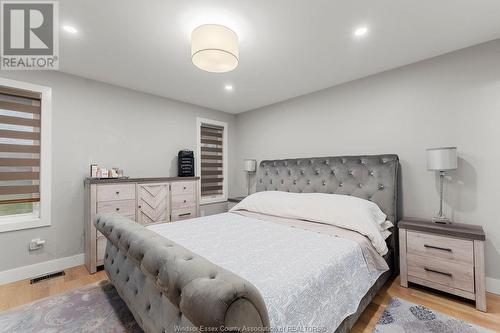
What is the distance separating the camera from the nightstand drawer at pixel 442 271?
187 centimetres

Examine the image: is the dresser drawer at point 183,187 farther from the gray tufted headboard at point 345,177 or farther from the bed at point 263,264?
the gray tufted headboard at point 345,177

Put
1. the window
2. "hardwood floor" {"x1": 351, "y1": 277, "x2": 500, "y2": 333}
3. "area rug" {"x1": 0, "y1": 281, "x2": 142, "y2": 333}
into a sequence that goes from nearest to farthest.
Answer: "area rug" {"x1": 0, "y1": 281, "x2": 142, "y2": 333} < "hardwood floor" {"x1": 351, "y1": 277, "x2": 500, "y2": 333} < the window

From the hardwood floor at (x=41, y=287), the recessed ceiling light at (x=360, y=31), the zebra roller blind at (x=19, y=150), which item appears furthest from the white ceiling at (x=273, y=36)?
the hardwood floor at (x=41, y=287)

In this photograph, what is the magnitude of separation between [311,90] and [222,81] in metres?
1.33

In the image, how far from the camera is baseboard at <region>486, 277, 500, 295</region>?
80.0 inches

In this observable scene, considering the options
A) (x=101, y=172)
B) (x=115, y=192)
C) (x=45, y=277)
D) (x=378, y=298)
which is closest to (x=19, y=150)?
(x=101, y=172)

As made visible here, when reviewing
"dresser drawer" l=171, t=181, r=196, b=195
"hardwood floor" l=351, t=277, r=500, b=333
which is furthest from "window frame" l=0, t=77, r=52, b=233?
"hardwood floor" l=351, t=277, r=500, b=333

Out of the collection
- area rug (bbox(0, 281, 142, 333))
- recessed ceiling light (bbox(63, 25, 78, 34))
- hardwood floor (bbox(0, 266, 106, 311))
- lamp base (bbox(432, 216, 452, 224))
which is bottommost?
hardwood floor (bbox(0, 266, 106, 311))

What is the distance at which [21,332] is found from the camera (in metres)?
1.53

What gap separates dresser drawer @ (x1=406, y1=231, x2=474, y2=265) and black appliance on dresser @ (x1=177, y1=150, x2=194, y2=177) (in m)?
3.03

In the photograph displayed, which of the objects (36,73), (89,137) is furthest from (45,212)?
(36,73)

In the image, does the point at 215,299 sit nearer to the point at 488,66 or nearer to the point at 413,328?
the point at 413,328

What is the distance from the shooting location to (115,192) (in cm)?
268

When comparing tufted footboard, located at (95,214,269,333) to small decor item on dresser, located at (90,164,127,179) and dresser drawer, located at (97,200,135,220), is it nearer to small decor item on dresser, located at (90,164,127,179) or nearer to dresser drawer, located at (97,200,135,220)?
dresser drawer, located at (97,200,135,220)
